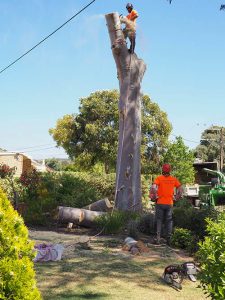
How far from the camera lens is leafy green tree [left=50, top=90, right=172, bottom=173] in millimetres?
44219

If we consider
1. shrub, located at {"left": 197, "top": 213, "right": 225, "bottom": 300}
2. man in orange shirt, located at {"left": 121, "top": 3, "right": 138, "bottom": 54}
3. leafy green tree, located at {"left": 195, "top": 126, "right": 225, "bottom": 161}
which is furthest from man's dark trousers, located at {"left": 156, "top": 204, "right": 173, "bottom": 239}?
leafy green tree, located at {"left": 195, "top": 126, "right": 225, "bottom": 161}

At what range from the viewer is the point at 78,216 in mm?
12617

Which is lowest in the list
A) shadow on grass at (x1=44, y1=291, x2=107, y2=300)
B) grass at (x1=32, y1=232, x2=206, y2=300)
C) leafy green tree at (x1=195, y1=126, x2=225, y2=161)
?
shadow on grass at (x1=44, y1=291, x2=107, y2=300)

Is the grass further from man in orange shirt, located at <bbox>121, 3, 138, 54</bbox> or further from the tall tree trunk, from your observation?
man in orange shirt, located at <bbox>121, 3, 138, 54</bbox>

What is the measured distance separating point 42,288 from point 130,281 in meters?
1.38

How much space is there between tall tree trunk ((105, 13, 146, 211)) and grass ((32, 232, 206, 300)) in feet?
18.8

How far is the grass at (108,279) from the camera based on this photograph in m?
6.27

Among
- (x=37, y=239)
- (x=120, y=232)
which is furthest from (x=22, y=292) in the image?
(x=120, y=232)

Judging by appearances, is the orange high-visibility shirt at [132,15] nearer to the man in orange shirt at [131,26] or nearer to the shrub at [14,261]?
the man in orange shirt at [131,26]

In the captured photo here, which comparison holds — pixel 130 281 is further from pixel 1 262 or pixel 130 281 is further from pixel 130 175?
pixel 130 175

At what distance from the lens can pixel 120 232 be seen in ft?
39.1

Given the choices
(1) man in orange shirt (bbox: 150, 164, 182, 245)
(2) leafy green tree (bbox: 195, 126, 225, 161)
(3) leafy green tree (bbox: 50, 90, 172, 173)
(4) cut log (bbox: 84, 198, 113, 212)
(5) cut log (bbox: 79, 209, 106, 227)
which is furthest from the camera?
(2) leafy green tree (bbox: 195, 126, 225, 161)

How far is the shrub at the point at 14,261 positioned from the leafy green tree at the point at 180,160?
37.8 meters

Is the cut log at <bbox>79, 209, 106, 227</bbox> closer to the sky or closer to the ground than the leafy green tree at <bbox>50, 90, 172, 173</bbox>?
closer to the ground
